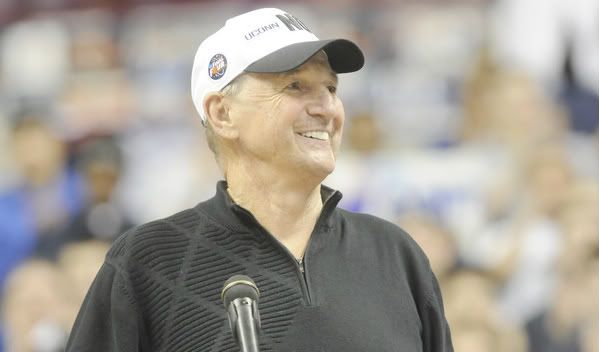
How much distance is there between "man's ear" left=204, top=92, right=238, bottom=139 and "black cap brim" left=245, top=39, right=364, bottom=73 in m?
0.10

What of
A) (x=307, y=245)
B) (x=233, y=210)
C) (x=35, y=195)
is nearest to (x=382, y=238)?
(x=307, y=245)

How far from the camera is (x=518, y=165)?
20.5 ft

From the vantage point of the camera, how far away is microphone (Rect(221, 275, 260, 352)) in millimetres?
2047

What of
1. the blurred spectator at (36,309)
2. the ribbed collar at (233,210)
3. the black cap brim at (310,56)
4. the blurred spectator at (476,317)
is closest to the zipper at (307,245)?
the ribbed collar at (233,210)

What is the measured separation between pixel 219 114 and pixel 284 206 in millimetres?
259

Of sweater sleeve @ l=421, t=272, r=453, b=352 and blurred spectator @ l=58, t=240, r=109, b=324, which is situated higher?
sweater sleeve @ l=421, t=272, r=453, b=352

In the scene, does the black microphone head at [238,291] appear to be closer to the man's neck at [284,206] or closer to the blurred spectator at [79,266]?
the man's neck at [284,206]

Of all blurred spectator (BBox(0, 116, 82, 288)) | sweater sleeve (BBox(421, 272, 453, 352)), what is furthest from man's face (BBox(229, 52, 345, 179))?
blurred spectator (BBox(0, 116, 82, 288))

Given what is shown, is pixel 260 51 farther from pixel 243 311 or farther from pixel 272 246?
pixel 243 311

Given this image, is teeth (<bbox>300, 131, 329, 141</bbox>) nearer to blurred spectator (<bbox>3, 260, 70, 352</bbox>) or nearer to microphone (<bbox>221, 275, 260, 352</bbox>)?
microphone (<bbox>221, 275, 260, 352</bbox>)

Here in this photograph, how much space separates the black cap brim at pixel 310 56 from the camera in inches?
99.3

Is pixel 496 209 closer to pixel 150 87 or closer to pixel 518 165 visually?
pixel 518 165

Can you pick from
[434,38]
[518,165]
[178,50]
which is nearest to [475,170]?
[518,165]

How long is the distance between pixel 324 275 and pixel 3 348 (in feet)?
12.5
